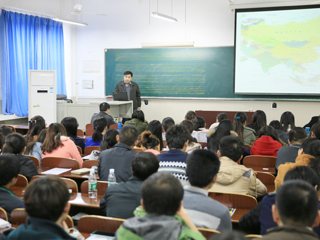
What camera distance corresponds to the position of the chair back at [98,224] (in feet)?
6.97

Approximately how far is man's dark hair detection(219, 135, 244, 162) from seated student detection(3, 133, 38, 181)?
1833 millimetres

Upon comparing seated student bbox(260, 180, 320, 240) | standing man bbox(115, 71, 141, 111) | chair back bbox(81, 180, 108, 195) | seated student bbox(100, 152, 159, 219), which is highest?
standing man bbox(115, 71, 141, 111)

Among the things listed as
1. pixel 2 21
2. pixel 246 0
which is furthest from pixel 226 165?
pixel 2 21

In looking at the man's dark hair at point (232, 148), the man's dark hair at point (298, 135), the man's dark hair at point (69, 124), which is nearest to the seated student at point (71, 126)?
the man's dark hair at point (69, 124)

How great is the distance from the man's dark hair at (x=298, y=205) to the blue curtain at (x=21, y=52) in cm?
855

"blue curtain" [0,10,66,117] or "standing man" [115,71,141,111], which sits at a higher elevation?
"blue curtain" [0,10,66,117]

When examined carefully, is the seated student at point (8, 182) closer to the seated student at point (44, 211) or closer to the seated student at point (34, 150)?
the seated student at point (44, 211)

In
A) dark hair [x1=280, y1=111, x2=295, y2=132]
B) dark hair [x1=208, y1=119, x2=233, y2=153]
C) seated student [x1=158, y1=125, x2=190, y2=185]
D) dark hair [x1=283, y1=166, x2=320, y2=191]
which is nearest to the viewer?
dark hair [x1=283, y1=166, x2=320, y2=191]

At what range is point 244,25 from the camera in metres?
8.63

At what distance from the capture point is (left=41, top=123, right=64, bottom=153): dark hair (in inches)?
168

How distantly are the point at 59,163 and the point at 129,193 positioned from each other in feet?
5.99

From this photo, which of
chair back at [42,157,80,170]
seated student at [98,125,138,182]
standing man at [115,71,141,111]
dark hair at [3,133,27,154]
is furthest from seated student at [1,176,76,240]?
standing man at [115,71,141,111]

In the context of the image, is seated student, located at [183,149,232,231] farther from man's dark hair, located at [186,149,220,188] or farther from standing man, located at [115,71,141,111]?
standing man, located at [115,71,141,111]

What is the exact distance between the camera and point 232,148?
305 centimetres
